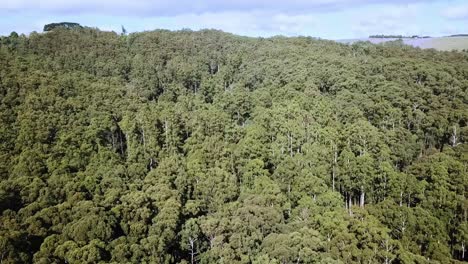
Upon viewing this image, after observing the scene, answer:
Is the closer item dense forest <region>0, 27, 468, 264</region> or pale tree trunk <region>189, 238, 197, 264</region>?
dense forest <region>0, 27, 468, 264</region>

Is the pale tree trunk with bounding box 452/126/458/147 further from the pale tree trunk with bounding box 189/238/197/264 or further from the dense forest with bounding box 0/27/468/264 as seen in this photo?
the pale tree trunk with bounding box 189/238/197/264

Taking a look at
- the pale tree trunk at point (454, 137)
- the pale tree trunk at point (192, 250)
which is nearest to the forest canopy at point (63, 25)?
the pale tree trunk at point (192, 250)

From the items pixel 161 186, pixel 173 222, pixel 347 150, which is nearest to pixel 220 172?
pixel 161 186

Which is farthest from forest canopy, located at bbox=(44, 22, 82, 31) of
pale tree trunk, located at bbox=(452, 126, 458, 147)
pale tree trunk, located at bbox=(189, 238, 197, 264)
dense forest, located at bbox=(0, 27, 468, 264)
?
pale tree trunk, located at bbox=(452, 126, 458, 147)

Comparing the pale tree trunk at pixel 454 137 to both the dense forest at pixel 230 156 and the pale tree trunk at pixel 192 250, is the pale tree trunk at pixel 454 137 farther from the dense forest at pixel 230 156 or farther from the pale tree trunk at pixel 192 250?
the pale tree trunk at pixel 192 250

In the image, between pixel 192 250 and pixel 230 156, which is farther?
pixel 230 156

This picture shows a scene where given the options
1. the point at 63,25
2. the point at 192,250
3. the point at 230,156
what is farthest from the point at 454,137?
the point at 63,25

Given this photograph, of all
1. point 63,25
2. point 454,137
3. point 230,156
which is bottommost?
point 230,156

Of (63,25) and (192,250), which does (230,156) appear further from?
(63,25)

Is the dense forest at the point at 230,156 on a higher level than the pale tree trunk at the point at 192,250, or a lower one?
higher
